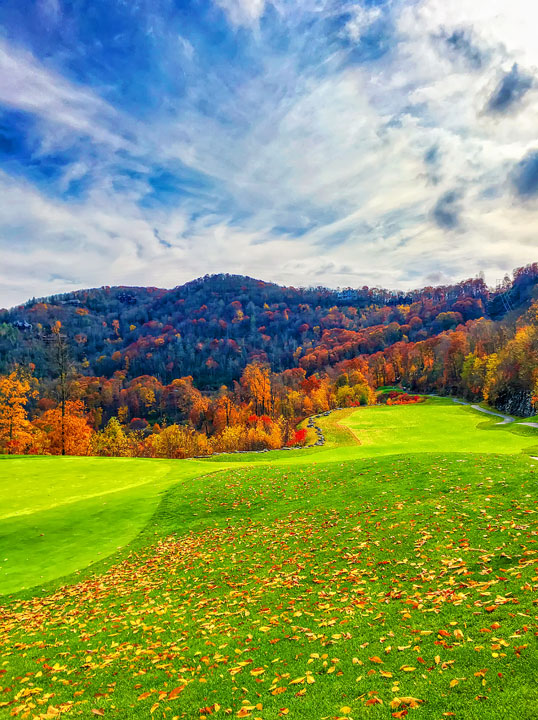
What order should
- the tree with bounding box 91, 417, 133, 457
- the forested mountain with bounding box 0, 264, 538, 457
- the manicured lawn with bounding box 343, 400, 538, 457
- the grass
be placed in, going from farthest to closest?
the tree with bounding box 91, 417, 133, 457 → the forested mountain with bounding box 0, 264, 538, 457 → the manicured lawn with bounding box 343, 400, 538, 457 → the grass

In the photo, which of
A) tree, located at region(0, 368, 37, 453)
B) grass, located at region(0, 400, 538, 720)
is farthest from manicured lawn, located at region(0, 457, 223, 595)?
tree, located at region(0, 368, 37, 453)

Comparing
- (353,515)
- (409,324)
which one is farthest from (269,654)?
(409,324)

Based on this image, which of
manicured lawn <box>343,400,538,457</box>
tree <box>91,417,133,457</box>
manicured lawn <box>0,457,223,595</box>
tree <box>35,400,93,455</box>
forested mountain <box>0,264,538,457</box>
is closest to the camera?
manicured lawn <box>0,457,223,595</box>

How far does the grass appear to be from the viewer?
210 inches

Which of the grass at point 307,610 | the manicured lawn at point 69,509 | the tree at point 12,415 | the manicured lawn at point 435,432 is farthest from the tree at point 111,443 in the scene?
the grass at point 307,610

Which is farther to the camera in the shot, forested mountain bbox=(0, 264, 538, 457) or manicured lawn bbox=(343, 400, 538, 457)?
→ forested mountain bbox=(0, 264, 538, 457)

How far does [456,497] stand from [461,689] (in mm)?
8951

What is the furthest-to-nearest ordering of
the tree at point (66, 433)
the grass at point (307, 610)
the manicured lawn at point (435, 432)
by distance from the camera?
1. the tree at point (66, 433)
2. the manicured lawn at point (435, 432)
3. the grass at point (307, 610)

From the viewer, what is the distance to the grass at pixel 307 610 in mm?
5332

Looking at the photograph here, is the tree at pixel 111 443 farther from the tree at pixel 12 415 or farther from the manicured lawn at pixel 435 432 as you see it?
the manicured lawn at pixel 435 432

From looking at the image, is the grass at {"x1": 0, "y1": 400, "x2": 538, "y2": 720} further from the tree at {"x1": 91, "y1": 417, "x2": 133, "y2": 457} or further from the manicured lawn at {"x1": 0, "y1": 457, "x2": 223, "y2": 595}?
the tree at {"x1": 91, "y1": 417, "x2": 133, "y2": 457}

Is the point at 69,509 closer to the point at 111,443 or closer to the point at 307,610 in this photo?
the point at 307,610

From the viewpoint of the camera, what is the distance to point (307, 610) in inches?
316

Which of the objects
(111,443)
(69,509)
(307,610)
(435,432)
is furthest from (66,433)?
(307,610)
